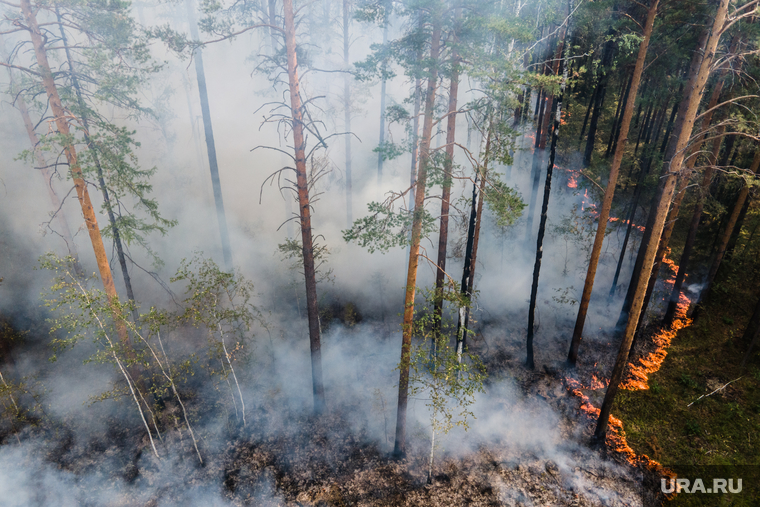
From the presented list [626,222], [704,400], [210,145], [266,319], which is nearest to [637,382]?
[704,400]

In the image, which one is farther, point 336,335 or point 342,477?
point 336,335

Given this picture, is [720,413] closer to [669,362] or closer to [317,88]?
[669,362]

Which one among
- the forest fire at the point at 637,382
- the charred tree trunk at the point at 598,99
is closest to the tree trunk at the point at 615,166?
the forest fire at the point at 637,382

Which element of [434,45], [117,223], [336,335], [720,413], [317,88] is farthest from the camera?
[317,88]

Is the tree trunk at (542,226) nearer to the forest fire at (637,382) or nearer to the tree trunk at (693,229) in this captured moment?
the forest fire at (637,382)

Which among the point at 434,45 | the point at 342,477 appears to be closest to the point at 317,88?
the point at 434,45

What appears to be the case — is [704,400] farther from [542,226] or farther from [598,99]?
[598,99]

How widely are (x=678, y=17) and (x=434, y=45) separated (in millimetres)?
7982

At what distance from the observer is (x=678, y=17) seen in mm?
10555

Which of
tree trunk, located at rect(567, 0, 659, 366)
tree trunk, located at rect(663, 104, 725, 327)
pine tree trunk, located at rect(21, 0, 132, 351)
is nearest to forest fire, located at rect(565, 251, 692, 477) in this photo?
tree trunk, located at rect(663, 104, 725, 327)

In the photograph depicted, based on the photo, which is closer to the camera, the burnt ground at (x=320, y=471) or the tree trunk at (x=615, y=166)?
the tree trunk at (x=615, y=166)

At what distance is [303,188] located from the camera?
980 cm

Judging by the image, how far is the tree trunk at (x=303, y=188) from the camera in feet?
28.5

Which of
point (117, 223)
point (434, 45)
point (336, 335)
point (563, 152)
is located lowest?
point (336, 335)
